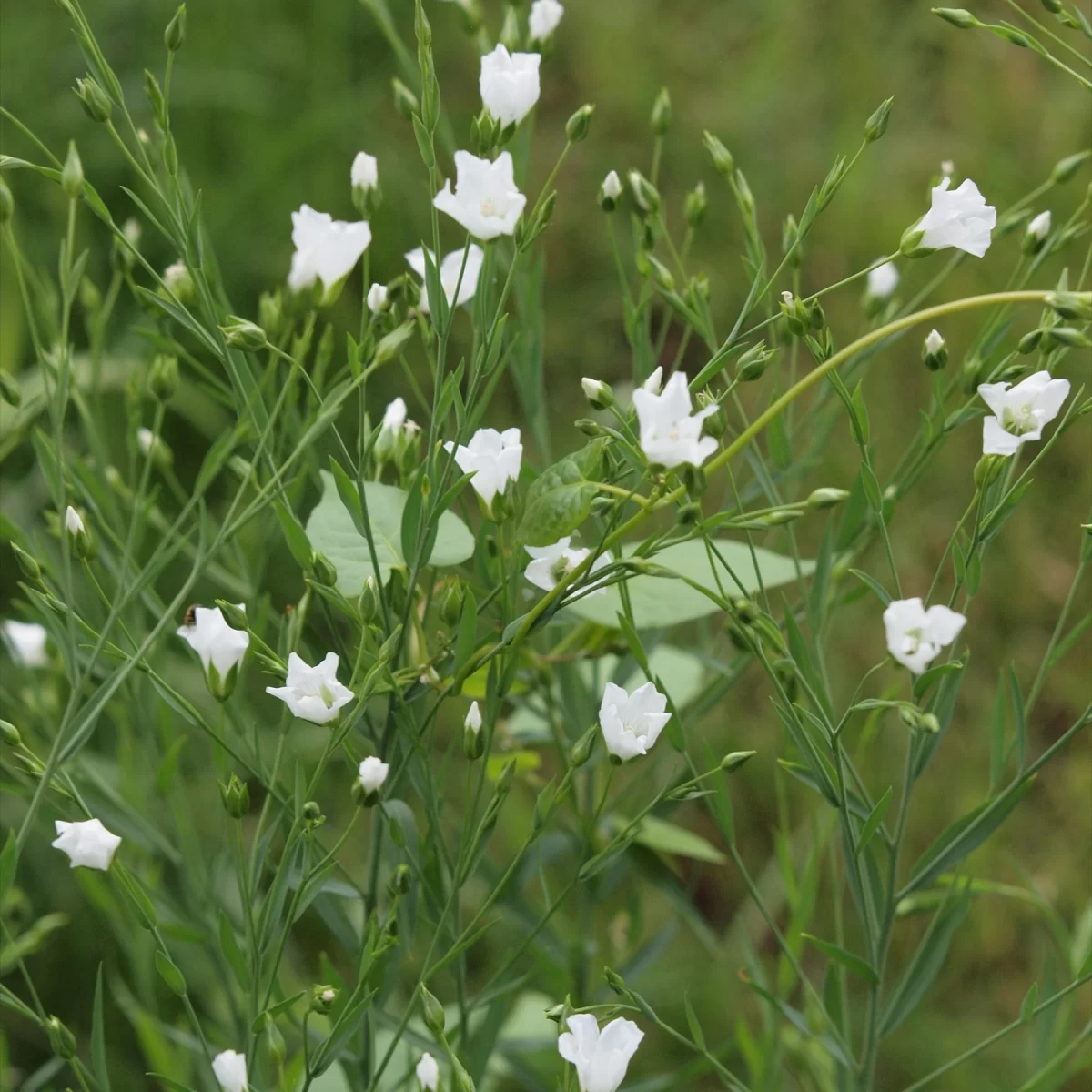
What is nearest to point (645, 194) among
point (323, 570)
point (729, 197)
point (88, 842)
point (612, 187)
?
point (612, 187)

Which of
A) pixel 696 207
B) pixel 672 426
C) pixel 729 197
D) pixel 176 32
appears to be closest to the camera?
pixel 672 426

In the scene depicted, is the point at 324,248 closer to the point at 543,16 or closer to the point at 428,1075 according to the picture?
the point at 543,16

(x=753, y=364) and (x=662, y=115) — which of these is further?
(x=662, y=115)

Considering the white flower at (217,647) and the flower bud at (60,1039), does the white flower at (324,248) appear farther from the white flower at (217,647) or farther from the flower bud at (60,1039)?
the flower bud at (60,1039)

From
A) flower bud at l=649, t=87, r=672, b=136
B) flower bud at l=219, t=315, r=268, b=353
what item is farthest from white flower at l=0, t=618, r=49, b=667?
flower bud at l=649, t=87, r=672, b=136

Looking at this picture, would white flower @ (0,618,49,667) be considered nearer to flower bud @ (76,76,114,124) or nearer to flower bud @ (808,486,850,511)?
flower bud @ (76,76,114,124)
